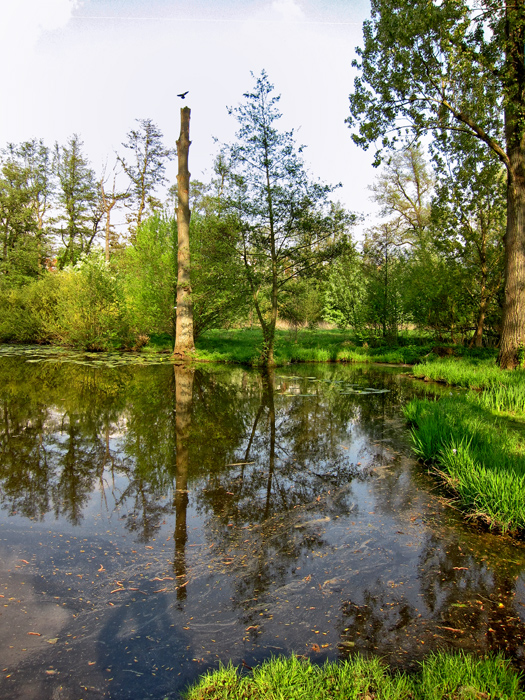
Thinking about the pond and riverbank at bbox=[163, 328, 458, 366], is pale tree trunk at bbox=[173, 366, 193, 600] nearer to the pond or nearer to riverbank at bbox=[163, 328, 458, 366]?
the pond

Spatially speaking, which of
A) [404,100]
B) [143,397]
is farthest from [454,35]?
[143,397]

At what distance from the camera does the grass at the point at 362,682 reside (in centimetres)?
197

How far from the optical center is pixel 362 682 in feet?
6.71

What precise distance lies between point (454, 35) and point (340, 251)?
6424 mm

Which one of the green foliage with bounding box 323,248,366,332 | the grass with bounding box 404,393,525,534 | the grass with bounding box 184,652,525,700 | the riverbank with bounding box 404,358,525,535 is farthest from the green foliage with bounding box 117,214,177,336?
the grass with bounding box 184,652,525,700

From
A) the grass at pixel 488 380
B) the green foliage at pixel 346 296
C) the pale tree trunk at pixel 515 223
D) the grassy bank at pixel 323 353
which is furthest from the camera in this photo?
the green foliage at pixel 346 296

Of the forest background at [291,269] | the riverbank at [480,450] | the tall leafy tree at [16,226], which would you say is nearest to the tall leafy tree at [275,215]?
the forest background at [291,269]

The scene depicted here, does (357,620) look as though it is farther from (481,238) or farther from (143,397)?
(481,238)

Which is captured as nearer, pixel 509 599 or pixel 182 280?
pixel 509 599

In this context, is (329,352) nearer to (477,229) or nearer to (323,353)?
(323,353)

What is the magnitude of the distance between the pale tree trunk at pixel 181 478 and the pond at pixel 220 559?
2 centimetres

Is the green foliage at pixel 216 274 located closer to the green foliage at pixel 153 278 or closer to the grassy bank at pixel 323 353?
the green foliage at pixel 153 278

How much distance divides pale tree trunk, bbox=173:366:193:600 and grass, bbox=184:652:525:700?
81 cm

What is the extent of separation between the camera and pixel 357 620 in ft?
8.43
